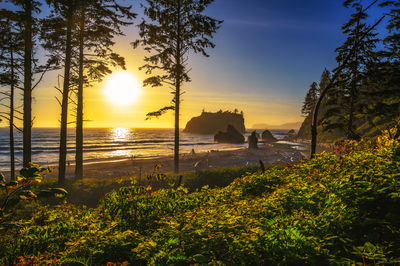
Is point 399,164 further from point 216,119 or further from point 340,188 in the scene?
point 216,119

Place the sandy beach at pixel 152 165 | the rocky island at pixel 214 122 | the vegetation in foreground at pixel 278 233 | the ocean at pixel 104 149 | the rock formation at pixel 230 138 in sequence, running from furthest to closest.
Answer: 1. the rocky island at pixel 214 122
2. the rock formation at pixel 230 138
3. the ocean at pixel 104 149
4. the sandy beach at pixel 152 165
5. the vegetation in foreground at pixel 278 233

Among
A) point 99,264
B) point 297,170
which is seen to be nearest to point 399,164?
point 297,170

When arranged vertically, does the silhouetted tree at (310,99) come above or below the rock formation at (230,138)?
above

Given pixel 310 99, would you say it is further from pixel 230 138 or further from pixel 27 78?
Result: pixel 27 78

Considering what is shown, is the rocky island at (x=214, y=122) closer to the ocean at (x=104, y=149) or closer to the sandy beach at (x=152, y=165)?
the ocean at (x=104, y=149)

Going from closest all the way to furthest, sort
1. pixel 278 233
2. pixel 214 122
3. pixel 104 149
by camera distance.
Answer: pixel 278 233 < pixel 104 149 < pixel 214 122

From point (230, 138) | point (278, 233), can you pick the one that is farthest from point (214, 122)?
point (278, 233)

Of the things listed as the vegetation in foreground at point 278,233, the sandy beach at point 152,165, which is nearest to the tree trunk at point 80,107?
the sandy beach at point 152,165

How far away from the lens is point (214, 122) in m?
165

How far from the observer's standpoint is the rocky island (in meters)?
162

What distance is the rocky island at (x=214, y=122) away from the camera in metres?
162

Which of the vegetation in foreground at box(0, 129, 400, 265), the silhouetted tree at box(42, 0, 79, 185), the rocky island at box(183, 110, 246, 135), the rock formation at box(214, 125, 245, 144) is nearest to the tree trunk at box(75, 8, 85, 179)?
the silhouetted tree at box(42, 0, 79, 185)

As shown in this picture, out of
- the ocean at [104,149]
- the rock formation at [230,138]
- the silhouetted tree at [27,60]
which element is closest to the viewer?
the silhouetted tree at [27,60]

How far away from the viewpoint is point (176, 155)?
15.6 meters
